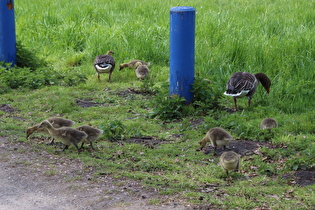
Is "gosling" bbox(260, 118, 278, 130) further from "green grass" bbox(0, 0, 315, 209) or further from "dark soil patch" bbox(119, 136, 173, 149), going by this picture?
"dark soil patch" bbox(119, 136, 173, 149)

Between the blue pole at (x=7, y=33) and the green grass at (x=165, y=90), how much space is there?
0.39 meters

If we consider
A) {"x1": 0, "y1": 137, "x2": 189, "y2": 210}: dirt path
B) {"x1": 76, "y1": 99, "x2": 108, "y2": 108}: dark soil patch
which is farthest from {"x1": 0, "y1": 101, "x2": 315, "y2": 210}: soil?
{"x1": 76, "y1": 99, "x2": 108, "y2": 108}: dark soil patch

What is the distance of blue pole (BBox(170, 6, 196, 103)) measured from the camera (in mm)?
9195

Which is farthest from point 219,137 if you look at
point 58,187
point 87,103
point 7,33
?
point 7,33

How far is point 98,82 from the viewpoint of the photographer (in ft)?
40.1

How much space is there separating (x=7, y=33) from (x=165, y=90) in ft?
14.7

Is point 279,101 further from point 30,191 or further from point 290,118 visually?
point 30,191

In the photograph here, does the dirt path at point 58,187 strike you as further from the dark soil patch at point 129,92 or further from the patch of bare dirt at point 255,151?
the dark soil patch at point 129,92

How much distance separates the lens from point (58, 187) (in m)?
6.18

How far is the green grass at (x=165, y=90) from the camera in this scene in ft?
22.0

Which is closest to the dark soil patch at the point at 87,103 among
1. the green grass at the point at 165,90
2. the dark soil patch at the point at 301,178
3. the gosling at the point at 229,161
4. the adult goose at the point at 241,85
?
the green grass at the point at 165,90

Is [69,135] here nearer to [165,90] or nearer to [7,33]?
[165,90]

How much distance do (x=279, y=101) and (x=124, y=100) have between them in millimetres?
3173

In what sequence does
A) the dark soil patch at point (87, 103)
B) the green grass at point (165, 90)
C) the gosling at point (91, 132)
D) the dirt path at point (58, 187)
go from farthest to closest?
the dark soil patch at point (87, 103) → the gosling at point (91, 132) → the green grass at point (165, 90) → the dirt path at point (58, 187)
